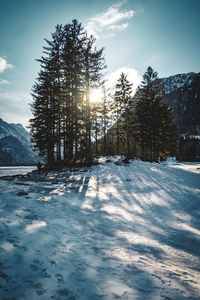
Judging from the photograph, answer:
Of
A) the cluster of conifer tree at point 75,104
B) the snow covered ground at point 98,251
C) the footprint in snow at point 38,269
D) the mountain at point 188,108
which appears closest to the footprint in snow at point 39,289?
the snow covered ground at point 98,251

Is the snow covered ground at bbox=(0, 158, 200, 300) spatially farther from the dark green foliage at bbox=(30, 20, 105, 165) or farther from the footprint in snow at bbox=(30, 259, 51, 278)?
the dark green foliage at bbox=(30, 20, 105, 165)

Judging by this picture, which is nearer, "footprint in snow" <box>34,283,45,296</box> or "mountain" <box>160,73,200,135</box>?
"footprint in snow" <box>34,283,45,296</box>

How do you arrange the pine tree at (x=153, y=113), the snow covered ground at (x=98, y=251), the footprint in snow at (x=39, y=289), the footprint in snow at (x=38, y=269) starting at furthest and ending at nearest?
the pine tree at (x=153, y=113) < the footprint in snow at (x=38, y=269) < the snow covered ground at (x=98, y=251) < the footprint in snow at (x=39, y=289)

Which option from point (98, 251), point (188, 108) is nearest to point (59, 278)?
point (98, 251)

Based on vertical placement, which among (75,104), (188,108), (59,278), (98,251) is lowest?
(98,251)

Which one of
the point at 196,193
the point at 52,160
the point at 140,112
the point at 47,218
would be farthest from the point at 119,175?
the point at 140,112

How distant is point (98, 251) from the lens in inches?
87.8

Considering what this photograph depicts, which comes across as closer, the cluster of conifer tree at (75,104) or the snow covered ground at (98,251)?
the snow covered ground at (98,251)

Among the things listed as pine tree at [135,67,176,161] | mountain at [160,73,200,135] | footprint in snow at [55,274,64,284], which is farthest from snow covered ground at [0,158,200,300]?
mountain at [160,73,200,135]

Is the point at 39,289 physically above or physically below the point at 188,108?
below

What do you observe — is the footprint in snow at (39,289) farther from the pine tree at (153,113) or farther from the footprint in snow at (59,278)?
the pine tree at (153,113)

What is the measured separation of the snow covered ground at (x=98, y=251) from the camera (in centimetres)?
142

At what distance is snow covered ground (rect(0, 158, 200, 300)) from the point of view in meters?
1.42

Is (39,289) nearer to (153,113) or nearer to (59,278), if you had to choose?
(59,278)
